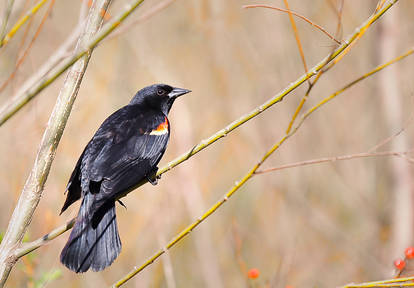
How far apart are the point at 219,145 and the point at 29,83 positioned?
5650 mm

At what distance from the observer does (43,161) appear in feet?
6.20

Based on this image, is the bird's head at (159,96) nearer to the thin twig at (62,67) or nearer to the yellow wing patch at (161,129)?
the yellow wing patch at (161,129)

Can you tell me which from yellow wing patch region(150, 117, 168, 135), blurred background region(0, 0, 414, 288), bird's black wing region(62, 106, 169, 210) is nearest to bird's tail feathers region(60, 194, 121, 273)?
bird's black wing region(62, 106, 169, 210)

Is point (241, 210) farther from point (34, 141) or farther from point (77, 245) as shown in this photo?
point (77, 245)

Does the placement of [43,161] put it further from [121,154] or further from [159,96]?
[159,96]

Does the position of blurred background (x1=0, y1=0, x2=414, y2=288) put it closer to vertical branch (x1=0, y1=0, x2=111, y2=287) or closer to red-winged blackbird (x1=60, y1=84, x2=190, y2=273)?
red-winged blackbird (x1=60, y1=84, x2=190, y2=273)

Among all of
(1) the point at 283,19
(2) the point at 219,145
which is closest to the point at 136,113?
(1) the point at 283,19

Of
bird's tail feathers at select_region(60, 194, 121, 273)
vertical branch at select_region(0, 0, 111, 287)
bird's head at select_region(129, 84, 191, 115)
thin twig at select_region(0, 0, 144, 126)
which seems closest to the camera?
thin twig at select_region(0, 0, 144, 126)

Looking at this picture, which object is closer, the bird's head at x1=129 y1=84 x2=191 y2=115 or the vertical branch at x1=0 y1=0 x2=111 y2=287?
the vertical branch at x1=0 y1=0 x2=111 y2=287

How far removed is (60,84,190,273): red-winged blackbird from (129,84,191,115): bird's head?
A: 0.83ft

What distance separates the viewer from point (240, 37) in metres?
5.59

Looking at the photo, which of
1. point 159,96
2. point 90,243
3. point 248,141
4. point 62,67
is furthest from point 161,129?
point 248,141

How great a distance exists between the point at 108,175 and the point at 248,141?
121 inches

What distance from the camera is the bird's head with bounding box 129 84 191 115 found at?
3803 millimetres
